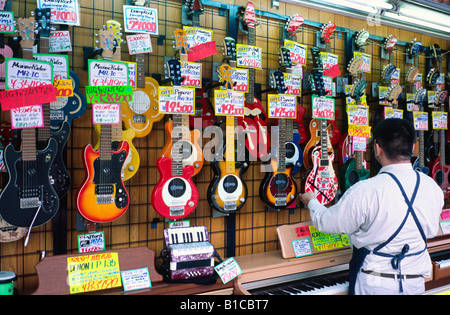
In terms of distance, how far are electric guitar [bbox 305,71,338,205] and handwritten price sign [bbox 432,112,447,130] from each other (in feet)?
4.39

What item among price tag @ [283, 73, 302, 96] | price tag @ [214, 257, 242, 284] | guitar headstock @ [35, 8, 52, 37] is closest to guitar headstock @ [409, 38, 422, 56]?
price tag @ [283, 73, 302, 96]

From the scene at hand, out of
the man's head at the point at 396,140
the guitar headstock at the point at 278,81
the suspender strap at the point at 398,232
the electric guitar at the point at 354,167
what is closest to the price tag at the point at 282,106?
the guitar headstock at the point at 278,81

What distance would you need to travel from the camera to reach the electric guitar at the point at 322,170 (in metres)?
3.02

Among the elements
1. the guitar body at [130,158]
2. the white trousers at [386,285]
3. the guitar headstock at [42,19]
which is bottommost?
the white trousers at [386,285]

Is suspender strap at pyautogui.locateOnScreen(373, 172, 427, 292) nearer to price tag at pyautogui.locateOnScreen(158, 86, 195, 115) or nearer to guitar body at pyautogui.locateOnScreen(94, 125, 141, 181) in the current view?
price tag at pyautogui.locateOnScreen(158, 86, 195, 115)

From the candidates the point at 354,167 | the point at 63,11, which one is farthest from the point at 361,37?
the point at 63,11

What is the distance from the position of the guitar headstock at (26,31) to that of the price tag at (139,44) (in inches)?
21.2

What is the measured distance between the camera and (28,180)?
2055 mm

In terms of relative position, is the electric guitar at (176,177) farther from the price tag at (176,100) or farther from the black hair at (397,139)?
the black hair at (397,139)

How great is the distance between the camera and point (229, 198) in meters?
2.69

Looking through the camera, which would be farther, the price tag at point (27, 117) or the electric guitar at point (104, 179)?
the electric guitar at point (104, 179)

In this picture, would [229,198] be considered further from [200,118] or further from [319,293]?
[319,293]

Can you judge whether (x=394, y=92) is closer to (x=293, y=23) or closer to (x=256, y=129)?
(x=293, y=23)

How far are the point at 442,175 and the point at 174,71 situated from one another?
9.14ft
